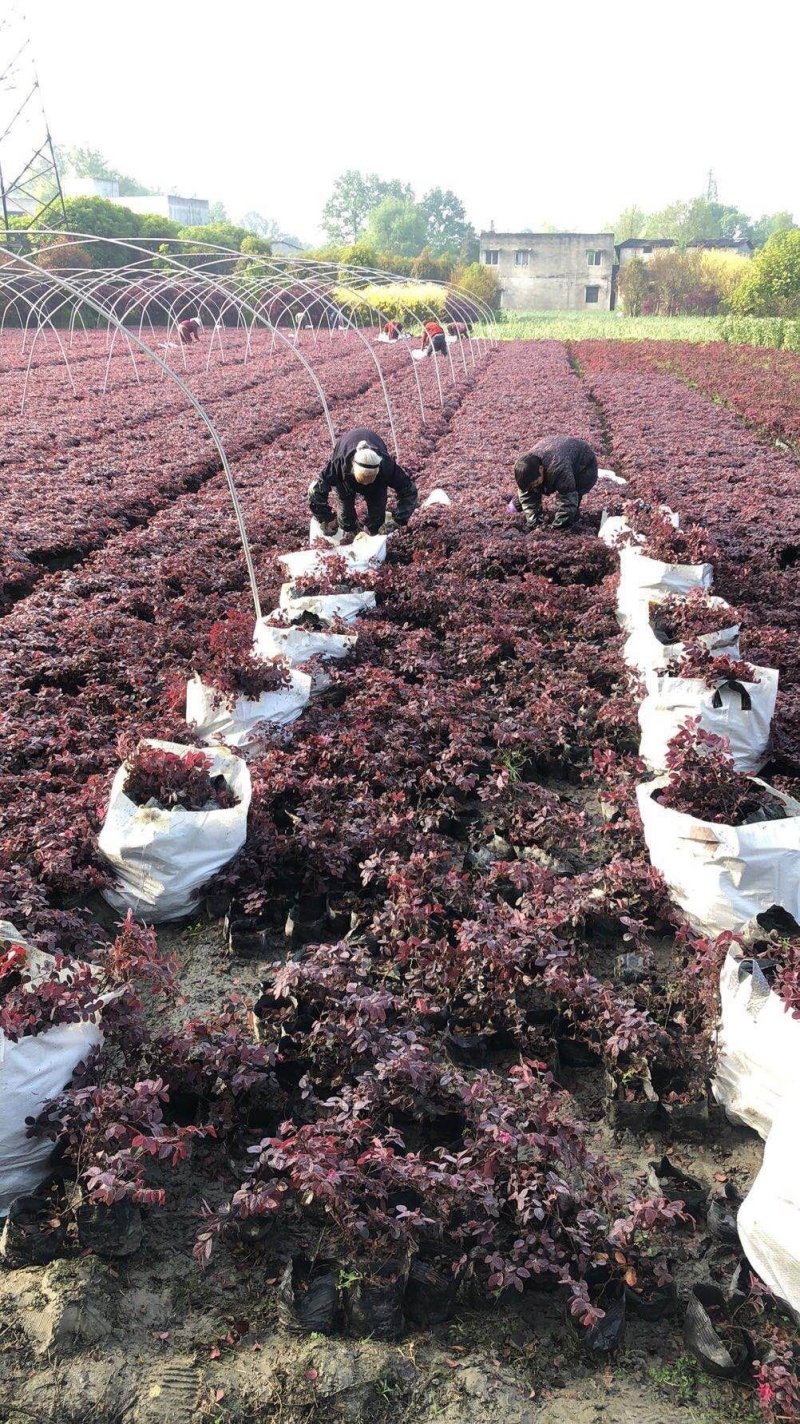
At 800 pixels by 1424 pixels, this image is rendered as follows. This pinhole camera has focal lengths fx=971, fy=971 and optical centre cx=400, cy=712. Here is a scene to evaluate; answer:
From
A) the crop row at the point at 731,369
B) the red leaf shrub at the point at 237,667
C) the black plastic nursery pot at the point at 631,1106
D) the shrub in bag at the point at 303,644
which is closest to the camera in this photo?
the black plastic nursery pot at the point at 631,1106

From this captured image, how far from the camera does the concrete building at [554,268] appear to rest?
70.4m

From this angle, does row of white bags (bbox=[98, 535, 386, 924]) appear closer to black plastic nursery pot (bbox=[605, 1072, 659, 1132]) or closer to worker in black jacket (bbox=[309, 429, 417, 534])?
black plastic nursery pot (bbox=[605, 1072, 659, 1132])

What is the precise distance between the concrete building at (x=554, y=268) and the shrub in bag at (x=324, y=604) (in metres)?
69.0

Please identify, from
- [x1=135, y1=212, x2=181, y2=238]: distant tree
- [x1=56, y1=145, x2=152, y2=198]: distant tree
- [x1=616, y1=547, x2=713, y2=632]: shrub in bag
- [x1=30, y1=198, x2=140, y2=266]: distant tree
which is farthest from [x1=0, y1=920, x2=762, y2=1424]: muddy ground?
[x1=56, y1=145, x2=152, y2=198]: distant tree

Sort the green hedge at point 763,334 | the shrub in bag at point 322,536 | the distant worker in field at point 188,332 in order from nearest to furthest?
the shrub in bag at point 322,536 → the distant worker in field at point 188,332 → the green hedge at point 763,334

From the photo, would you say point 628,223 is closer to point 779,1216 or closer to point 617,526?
point 617,526

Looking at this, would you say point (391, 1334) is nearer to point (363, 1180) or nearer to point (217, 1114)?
point (363, 1180)

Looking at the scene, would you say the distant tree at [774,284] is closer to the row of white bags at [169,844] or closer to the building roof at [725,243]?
the building roof at [725,243]

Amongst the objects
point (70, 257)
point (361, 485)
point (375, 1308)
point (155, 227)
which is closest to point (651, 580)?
point (361, 485)

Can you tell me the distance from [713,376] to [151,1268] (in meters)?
23.7

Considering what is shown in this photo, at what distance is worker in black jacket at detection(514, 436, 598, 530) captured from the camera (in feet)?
29.9

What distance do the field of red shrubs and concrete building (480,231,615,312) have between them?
69.3m

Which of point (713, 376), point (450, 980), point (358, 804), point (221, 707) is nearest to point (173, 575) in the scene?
point (221, 707)

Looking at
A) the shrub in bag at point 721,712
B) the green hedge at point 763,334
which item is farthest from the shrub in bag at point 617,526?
the green hedge at point 763,334
